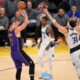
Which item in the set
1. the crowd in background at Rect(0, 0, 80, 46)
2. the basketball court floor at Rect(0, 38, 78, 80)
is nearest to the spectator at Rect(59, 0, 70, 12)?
the crowd in background at Rect(0, 0, 80, 46)

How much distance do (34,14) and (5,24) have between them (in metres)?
1.56

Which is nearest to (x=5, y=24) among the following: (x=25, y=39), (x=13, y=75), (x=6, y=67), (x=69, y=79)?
(x=25, y=39)

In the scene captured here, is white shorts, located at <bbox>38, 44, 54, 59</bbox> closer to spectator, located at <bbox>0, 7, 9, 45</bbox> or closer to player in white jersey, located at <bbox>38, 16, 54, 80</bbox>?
player in white jersey, located at <bbox>38, 16, 54, 80</bbox>

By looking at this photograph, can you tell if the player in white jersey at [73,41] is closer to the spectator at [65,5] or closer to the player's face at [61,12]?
the player's face at [61,12]

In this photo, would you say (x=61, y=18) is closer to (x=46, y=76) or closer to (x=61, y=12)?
(x=61, y=12)

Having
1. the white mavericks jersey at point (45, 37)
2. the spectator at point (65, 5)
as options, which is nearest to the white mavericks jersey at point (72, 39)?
the white mavericks jersey at point (45, 37)

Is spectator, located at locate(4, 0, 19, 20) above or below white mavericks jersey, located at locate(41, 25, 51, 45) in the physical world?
below

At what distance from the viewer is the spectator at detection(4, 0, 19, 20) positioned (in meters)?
17.9

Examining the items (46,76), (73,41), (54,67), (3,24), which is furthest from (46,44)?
(3,24)

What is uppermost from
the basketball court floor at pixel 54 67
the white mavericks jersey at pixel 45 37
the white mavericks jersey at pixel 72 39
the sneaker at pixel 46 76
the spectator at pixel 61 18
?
the white mavericks jersey at pixel 72 39

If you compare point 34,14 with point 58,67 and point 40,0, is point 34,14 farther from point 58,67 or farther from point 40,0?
point 58,67

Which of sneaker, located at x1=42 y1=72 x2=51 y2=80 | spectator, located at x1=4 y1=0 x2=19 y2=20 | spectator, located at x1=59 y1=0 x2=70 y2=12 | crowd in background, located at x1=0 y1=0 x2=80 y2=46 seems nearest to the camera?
sneaker, located at x1=42 y1=72 x2=51 y2=80

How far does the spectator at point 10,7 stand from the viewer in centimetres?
1788

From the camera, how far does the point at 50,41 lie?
11.7 meters
